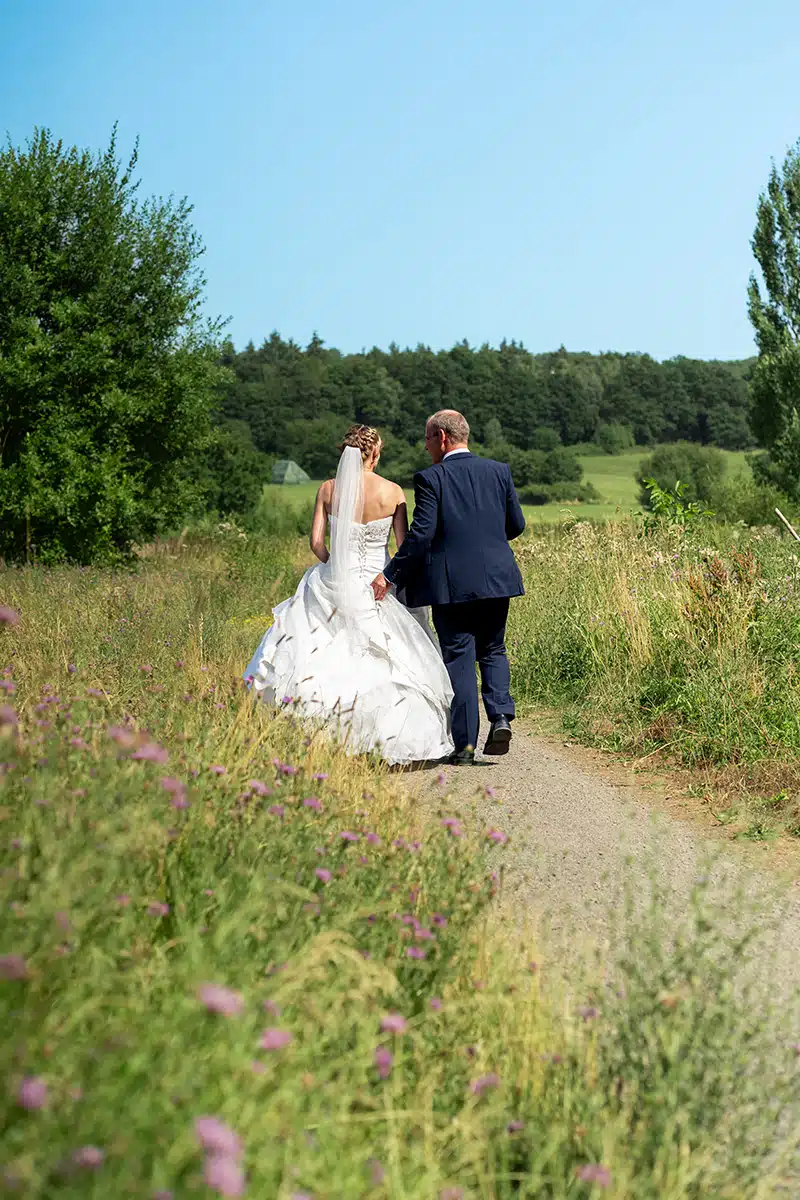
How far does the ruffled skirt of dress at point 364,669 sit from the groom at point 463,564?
146mm

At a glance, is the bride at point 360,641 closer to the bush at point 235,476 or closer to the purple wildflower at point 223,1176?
the purple wildflower at point 223,1176

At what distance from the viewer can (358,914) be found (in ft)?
10.4

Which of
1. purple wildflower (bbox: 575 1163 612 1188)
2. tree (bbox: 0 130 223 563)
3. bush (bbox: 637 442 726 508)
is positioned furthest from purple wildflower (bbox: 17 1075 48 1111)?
bush (bbox: 637 442 726 508)

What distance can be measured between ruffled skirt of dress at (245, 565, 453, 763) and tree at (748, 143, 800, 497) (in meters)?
35.0

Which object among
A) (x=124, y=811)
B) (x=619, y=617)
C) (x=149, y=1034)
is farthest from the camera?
(x=619, y=617)

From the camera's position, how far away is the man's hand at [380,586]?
798 cm

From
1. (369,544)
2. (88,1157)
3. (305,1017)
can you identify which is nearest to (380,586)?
(369,544)

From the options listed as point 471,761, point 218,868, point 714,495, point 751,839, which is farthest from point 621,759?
point 714,495

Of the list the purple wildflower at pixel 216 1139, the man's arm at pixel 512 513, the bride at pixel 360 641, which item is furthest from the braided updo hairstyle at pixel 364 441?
the purple wildflower at pixel 216 1139

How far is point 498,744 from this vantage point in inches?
302

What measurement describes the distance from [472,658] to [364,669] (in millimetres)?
766

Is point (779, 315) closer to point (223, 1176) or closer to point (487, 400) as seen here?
point (487, 400)

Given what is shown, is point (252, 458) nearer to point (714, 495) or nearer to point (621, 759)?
point (714, 495)

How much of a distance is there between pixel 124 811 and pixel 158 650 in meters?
5.52
